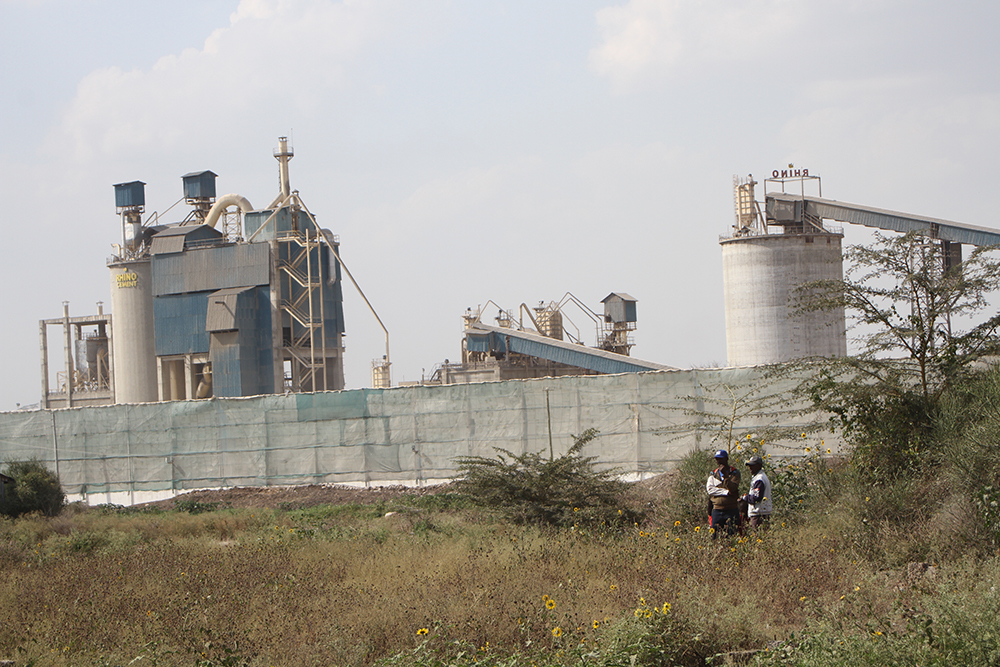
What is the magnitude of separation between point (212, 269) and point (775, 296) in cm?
2775

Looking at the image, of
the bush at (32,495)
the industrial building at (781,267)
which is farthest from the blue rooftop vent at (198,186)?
the bush at (32,495)

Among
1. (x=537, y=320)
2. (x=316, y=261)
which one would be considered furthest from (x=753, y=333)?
(x=316, y=261)

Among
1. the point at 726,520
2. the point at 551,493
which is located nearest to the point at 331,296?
the point at 551,493

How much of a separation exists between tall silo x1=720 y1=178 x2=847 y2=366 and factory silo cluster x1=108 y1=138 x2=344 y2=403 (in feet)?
64.3

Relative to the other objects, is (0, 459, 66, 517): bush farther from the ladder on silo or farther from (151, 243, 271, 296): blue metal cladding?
(151, 243, 271, 296): blue metal cladding

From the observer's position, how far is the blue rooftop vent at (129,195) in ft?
190

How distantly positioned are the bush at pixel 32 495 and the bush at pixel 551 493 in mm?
9772

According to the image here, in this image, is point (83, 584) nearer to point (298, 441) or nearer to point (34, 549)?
point (34, 549)

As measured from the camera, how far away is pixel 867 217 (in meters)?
43.8

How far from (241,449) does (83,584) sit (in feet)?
46.1

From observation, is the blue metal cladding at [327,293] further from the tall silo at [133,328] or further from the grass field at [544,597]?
the grass field at [544,597]

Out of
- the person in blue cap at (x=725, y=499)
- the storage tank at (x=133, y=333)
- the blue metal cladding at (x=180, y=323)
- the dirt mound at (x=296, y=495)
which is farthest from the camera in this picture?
the storage tank at (x=133, y=333)

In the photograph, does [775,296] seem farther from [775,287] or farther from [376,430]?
[376,430]

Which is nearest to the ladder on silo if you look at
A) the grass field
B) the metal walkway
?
the metal walkway
